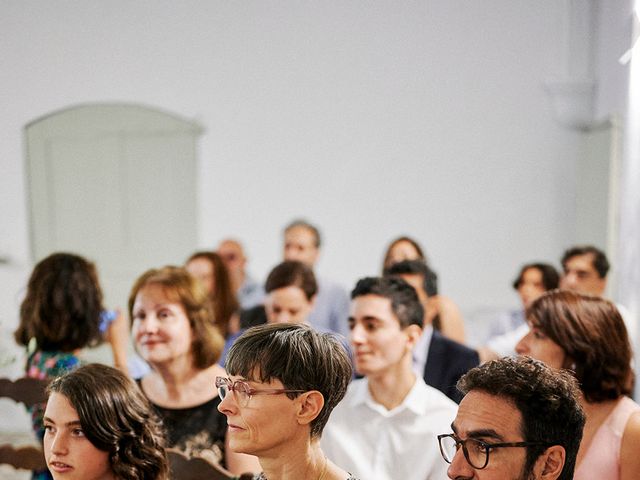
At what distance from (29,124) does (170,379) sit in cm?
581

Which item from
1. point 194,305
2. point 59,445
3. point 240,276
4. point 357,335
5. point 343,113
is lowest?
point 240,276

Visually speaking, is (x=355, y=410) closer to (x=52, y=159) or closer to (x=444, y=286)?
Result: (x=444, y=286)

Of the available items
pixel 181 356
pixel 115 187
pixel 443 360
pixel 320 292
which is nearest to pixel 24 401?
pixel 181 356

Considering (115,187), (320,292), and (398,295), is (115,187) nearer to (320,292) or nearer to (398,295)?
(320,292)

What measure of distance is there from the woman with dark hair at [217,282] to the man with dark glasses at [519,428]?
11.0 ft

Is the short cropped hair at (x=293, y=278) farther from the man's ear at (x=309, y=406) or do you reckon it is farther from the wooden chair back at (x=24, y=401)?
the man's ear at (x=309, y=406)

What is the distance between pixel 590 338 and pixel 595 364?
86mm

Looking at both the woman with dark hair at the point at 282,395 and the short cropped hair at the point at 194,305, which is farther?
the short cropped hair at the point at 194,305

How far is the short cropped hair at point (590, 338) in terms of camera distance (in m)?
2.70

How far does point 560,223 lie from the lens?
8.20 meters

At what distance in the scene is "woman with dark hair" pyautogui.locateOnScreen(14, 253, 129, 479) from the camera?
12.0 feet

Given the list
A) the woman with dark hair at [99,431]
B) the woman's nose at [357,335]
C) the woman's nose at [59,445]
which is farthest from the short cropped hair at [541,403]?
the woman's nose at [357,335]

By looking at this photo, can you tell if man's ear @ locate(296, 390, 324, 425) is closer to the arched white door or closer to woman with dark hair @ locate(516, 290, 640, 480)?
woman with dark hair @ locate(516, 290, 640, 480)

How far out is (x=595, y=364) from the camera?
270cm
